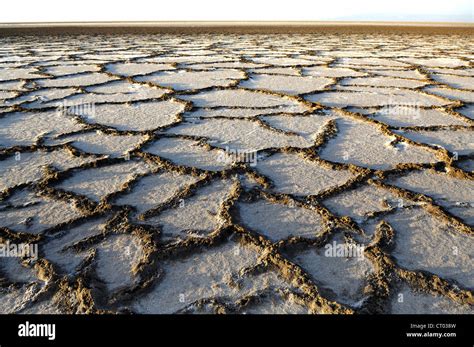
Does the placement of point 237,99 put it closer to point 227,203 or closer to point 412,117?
point 412,117

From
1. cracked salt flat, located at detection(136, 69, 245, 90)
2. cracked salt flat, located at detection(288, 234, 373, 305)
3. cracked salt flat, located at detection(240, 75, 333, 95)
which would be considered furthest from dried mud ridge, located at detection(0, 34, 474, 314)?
cracked salt flat, located at detection(136, 69, 245, 90)

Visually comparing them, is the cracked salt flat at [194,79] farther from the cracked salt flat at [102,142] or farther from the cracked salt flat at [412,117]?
the cracked salt flat at [412,117]

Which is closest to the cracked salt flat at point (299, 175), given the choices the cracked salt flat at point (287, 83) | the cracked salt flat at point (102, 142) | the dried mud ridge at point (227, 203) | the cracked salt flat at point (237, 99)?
the dried mud ridge at point (227, 203)

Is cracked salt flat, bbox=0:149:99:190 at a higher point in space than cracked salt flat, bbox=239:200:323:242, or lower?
higher

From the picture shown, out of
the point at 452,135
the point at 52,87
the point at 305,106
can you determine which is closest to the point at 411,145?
the point at 452,135

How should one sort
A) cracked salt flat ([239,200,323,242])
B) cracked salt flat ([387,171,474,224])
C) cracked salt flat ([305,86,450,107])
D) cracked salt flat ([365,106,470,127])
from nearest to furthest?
cracked salt flat ([239,200,323,242]) < cracked salt flat ([387,171,474,224]) < cracked salt flat ([365,106,470,127]) < cracked salt flat ([305,86,450,107])

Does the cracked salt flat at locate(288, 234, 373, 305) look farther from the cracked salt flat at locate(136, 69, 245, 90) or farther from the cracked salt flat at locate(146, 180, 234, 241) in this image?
the cracked salt flat at locate(136, 69, 245, 90)

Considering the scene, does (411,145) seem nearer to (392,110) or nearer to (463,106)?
(392,110)

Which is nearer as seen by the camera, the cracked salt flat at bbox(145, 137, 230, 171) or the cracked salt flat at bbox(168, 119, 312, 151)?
the cracked salt flat at bbox(145, 137, 230, 171)

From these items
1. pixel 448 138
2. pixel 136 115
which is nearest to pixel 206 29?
pixel 136 115
